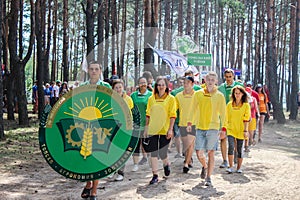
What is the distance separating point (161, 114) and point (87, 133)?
2.13 meters

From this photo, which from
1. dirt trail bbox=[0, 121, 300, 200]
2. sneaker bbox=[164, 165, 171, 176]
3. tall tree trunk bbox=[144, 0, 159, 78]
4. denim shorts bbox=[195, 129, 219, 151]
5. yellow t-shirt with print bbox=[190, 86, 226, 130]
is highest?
tall tree trunk bbox=[144, 0, 159, 78]

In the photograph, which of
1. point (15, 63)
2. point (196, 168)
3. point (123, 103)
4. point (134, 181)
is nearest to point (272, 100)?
point (15, 63)

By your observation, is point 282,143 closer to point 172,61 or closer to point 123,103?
point 172,61

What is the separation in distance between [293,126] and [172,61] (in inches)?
358

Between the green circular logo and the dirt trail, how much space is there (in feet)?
3.79

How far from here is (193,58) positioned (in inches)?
574

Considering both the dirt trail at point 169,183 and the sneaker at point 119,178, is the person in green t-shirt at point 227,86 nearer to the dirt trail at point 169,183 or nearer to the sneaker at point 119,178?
the dirt trail at point 169,183

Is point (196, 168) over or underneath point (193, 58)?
underneath

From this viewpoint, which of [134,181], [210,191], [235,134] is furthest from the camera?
[235,134]

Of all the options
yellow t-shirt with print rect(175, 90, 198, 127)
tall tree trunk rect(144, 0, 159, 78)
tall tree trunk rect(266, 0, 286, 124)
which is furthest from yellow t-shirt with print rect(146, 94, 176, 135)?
tall tree trunk rect(266, 0, 286, 124)

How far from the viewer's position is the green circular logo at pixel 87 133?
5.46 metres

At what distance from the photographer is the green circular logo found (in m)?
5.46

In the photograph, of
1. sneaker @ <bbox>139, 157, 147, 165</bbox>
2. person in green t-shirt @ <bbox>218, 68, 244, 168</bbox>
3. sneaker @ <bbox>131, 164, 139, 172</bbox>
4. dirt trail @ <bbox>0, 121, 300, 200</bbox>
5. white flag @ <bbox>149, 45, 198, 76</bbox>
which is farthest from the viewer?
white flag @ <bbox>149, 45, 198, 76</bbox>

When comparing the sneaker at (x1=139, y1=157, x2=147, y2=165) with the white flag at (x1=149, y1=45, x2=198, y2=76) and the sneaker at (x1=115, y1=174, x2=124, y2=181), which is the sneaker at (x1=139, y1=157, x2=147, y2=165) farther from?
the white flag at (x1=149, y1=45, x2=198, y2=76)
